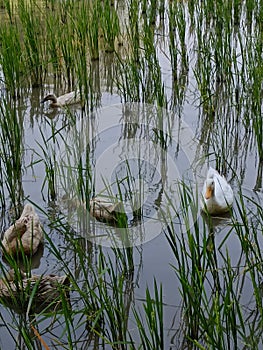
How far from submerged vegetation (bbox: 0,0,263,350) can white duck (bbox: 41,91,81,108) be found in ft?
0.24

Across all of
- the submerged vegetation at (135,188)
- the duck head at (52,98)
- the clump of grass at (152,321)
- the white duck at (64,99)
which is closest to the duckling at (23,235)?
the submerged vegetation at (135,188)

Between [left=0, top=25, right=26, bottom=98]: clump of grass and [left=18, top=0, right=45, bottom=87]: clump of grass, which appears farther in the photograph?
[left=18, top=0, right=45, bottom=87]: clump of grass

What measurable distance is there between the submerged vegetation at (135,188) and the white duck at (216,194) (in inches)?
3.3

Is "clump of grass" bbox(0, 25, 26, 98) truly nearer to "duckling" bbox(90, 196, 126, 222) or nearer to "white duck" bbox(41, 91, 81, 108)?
"white duck" bbox(41, 91, 81, 108)

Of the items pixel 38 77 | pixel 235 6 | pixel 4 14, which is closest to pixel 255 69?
pixel 38 77

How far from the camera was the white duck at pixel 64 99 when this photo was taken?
584 centimetres

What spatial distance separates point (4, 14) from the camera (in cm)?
930

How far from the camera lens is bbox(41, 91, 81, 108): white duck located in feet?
19.2

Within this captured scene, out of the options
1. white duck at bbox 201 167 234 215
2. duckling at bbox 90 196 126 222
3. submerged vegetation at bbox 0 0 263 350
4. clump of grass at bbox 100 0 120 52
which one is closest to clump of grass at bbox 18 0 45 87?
submerged vegetation at bbox 0 0 263 350

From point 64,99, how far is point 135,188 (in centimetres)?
182

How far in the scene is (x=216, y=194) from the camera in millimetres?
4031

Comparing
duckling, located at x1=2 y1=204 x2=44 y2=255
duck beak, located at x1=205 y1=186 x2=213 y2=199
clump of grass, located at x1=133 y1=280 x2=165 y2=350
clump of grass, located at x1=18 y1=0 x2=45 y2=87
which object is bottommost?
duckling, located at x1=2 y1=204 x2=44 y2=255

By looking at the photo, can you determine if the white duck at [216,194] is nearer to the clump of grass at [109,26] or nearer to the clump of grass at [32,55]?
the clump of grass at [32,55]

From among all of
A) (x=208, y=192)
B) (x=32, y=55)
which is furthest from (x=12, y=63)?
(x=208, y=192)
